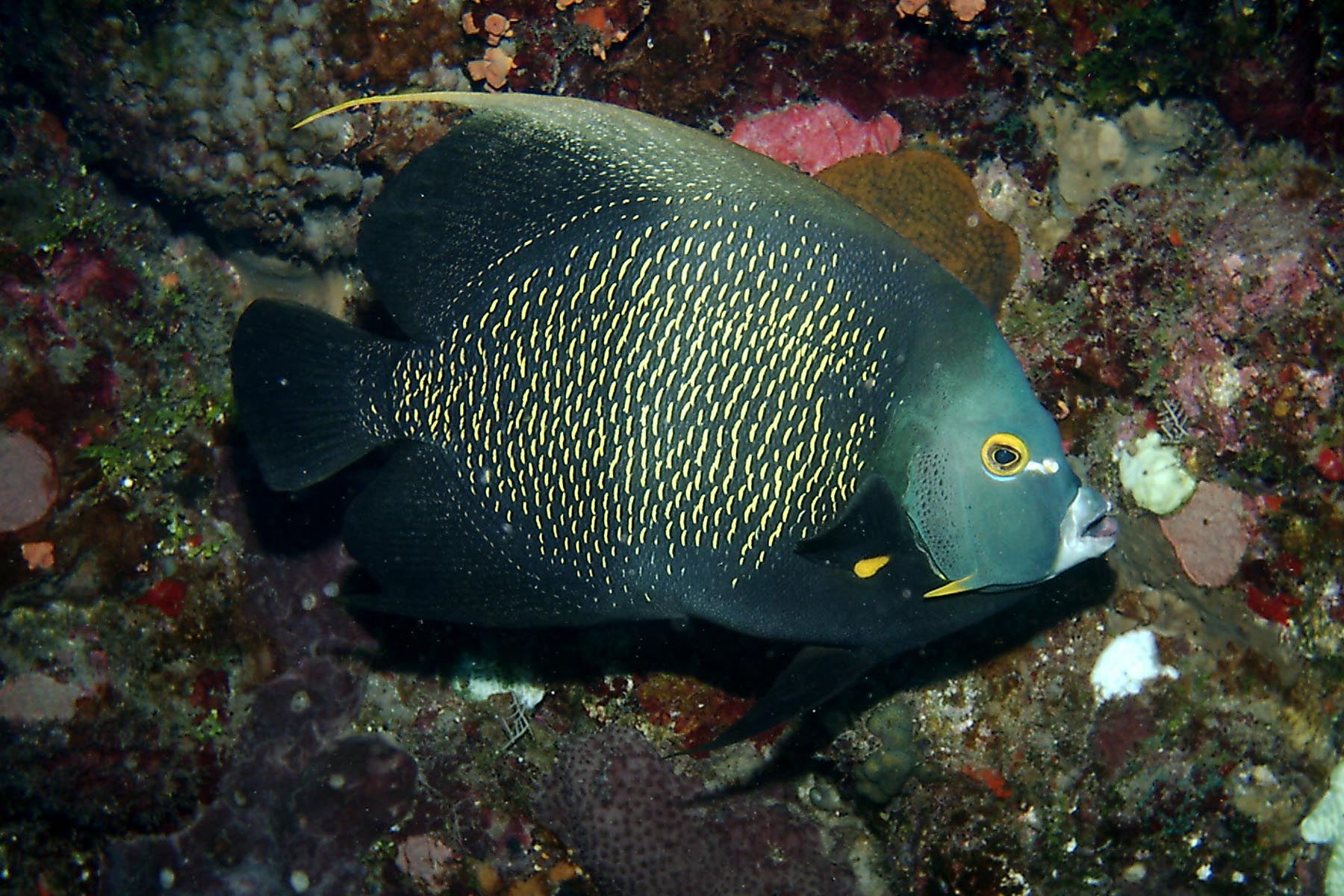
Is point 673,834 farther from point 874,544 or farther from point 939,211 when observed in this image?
point 939,211

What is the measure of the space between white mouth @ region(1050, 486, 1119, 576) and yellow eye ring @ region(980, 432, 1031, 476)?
0.19 metres

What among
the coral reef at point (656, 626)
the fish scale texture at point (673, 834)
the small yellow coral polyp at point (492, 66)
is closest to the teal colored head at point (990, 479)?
the coral reef at point (656, 626)

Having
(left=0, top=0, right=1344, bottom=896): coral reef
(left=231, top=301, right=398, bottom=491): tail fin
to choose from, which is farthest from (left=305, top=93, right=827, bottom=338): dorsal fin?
(left=0, top=0, right=1344, bottom=896): coral reef

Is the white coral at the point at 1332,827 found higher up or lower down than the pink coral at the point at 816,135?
lower down

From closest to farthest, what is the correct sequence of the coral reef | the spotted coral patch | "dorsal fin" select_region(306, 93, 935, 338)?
"dorsal fin" select_region(306, 93, 935, 338) → the coral reef → the spotted coral patch

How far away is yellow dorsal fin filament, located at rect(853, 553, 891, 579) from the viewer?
2.28m

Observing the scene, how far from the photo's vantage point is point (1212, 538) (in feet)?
11.8

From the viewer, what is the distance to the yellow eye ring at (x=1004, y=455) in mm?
2164

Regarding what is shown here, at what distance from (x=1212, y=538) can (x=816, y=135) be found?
266 cm

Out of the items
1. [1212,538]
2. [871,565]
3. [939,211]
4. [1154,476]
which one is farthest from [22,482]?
[1212,538]

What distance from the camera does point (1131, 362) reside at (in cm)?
361

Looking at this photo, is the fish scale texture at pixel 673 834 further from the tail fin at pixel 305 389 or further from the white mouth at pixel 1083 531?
the white mouth at pixel 1083 531

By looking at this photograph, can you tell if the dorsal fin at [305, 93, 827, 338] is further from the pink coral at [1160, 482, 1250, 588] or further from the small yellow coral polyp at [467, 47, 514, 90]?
the pink coral at [1160, 482, 1250, 588]

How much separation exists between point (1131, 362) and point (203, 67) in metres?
4.54
